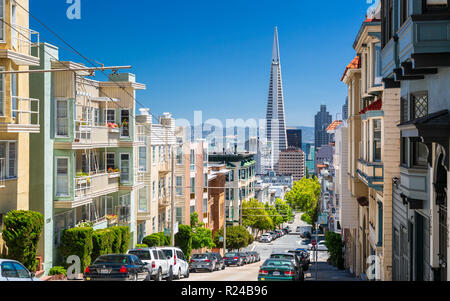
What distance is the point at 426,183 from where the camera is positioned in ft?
50.5

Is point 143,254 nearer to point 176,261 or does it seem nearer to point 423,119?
point 176,261

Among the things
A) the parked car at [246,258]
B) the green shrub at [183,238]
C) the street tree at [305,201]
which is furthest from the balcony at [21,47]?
the street tree at [305,201]

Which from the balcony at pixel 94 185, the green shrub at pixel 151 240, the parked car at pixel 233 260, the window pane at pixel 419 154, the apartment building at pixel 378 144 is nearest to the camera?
the window pane at pixel 419 154

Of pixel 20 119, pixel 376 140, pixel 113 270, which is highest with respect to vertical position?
pixel 20 119

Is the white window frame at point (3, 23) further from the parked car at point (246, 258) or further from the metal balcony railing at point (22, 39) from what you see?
the parked car at point (246, 258)

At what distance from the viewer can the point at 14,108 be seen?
23.3 metres

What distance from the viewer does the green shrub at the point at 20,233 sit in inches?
879

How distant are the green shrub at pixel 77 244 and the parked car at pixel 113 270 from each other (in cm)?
864

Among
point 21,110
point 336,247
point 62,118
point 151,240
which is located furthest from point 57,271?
point 336,247

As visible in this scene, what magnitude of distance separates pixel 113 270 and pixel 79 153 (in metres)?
14.6

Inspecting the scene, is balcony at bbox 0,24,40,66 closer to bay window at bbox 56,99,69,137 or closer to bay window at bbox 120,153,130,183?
bay window at bbox 56,99,69,137

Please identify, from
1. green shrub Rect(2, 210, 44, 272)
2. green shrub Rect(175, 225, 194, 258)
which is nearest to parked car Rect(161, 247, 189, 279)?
green shrub Rect(2, 210, 44, 272)
